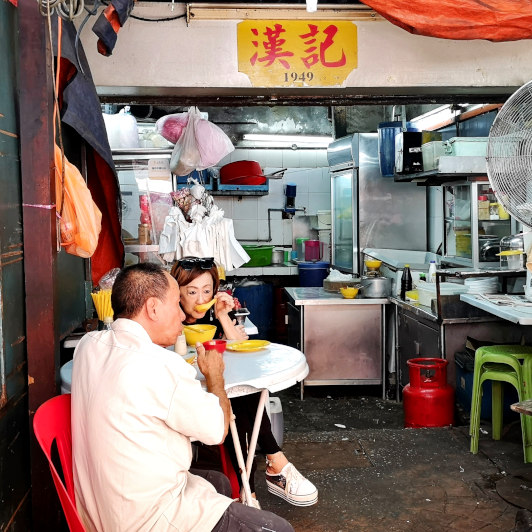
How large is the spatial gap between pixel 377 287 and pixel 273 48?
2.84 metres

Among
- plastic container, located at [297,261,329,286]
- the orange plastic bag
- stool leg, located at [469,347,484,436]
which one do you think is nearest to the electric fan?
stool leg, located at [469,347,484,436]

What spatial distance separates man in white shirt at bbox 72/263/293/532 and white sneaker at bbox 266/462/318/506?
4.55 feet

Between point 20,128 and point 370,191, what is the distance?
5.86m

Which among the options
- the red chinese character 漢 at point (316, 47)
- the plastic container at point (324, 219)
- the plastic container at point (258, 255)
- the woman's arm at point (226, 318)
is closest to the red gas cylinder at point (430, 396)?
the woman's arm at point (226, 318)

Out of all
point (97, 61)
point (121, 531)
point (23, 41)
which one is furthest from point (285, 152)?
point (121, 531)

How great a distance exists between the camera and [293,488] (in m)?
3.47

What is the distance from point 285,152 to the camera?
10.1 m

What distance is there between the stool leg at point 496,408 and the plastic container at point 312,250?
5.04 m

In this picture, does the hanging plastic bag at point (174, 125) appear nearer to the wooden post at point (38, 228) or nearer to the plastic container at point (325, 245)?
the wooden post at point (38, 228)

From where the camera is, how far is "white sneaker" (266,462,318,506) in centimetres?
347

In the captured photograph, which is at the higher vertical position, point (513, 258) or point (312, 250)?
point (513, 258)

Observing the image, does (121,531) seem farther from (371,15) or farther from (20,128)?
(371,15)

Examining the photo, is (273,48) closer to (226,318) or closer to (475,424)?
(226,318)

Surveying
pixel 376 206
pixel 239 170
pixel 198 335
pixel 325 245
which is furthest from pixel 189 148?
pixel 325 245
